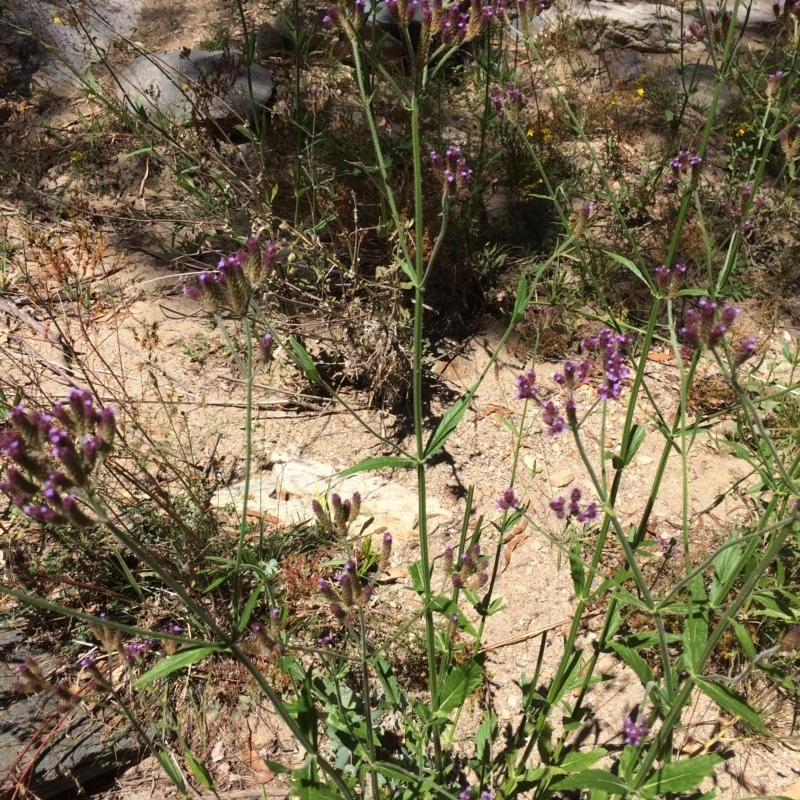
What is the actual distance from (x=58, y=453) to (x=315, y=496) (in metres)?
2.10

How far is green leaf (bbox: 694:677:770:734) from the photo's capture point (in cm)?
166

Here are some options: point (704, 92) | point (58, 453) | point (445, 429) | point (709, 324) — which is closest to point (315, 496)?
point (445, 429)

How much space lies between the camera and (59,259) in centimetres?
437

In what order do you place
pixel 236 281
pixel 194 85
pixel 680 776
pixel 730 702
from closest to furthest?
pixel 730 702, pixel 236 281, pixel 680 776, pixel 194 85

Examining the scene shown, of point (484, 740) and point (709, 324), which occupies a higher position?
point (709, 324)

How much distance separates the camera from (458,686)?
223 centimetres

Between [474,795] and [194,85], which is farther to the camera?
[194,85]

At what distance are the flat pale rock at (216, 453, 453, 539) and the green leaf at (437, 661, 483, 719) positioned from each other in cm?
118

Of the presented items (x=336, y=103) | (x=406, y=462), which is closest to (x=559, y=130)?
(x=336, y=103)

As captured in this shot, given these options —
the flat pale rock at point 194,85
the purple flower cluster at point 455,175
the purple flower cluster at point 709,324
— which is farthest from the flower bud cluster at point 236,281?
the flat pale rock at point 194,85

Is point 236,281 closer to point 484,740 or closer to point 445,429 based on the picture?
point 445,429

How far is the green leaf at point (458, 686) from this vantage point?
7.26 feet

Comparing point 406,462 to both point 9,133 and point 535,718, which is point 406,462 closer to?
point 535,718

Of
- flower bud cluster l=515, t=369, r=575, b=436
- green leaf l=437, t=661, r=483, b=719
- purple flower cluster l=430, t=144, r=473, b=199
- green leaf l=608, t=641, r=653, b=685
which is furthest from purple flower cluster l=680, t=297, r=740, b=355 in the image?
green leaf l=437, t=661, r=483, b=719
